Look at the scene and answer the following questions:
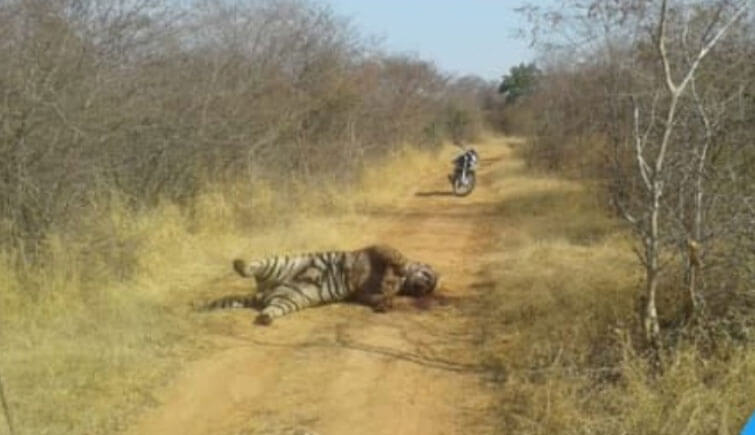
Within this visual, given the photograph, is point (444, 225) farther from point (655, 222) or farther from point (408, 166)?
point (408, 166)

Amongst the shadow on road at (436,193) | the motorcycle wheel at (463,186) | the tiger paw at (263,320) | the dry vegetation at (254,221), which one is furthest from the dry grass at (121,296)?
the motorcycle wheel at (463,186)

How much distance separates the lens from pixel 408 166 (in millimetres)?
23922

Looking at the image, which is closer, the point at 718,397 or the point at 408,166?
the point at 718,397

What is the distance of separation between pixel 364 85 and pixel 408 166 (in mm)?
3833

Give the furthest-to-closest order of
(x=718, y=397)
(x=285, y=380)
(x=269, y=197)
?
(x=269, y=197), (x=285, y=380), (x=718, y=397)

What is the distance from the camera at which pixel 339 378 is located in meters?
6.59

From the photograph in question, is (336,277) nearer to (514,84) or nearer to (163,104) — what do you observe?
(163,104)

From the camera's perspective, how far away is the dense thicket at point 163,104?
866 centimetres

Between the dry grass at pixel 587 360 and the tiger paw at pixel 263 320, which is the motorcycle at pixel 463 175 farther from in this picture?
the tiger paw at pixel 263 320

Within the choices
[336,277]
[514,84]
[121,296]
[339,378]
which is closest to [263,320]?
[336,277]

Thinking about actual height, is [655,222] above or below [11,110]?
below

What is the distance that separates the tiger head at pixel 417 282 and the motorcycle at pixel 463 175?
31.6ft

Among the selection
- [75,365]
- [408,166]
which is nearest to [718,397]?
[75,365]

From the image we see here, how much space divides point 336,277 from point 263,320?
102 cm
